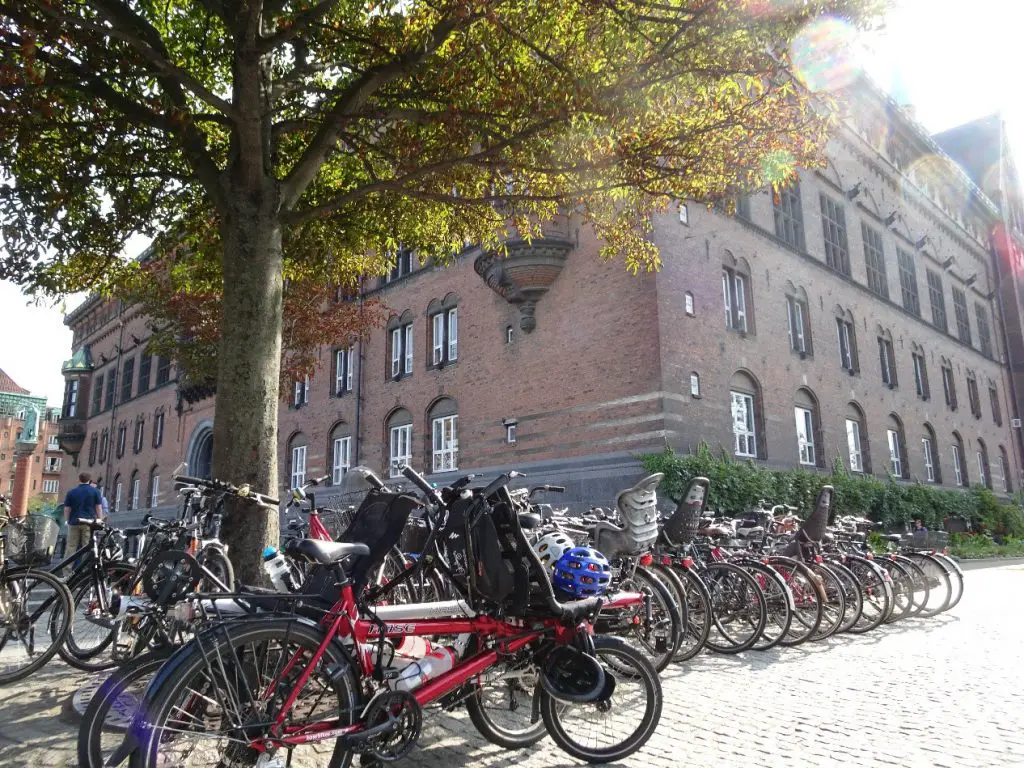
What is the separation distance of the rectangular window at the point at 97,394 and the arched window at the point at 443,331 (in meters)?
30.8

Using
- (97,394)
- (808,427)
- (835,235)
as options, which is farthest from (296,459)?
(97,394)

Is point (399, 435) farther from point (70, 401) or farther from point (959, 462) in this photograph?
point (70, 401)

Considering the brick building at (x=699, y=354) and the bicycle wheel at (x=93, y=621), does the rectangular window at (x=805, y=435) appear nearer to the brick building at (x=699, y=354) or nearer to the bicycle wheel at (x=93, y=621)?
the brick building at (x=699, y=354)

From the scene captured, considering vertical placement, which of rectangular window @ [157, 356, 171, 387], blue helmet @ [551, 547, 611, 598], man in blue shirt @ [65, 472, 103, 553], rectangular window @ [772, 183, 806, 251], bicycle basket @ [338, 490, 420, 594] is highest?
rectangular window @ [772, 183, 806, 251]

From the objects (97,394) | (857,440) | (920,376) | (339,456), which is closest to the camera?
(857,440)

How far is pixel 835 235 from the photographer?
25.0 meters

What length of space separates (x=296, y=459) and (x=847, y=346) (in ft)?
65.8

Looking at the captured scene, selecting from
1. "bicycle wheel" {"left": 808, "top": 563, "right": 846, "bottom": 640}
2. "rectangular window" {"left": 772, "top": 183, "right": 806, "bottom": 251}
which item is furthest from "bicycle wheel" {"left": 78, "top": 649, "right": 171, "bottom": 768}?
"rectangular window" {"left": 772, "top": 183, "right": 806, "bottom": 251}

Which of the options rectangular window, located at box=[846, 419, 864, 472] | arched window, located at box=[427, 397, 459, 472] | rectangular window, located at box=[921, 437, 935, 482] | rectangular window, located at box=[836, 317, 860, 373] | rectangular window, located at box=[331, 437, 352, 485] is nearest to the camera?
arched window, located at box=[427, 397, 459, 472]

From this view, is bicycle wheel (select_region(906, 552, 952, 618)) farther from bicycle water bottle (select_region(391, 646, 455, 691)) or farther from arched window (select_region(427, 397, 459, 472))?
arched window (select_region(427, 397, 459, 472))

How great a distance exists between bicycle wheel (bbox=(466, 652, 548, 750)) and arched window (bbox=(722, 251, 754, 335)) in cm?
1615

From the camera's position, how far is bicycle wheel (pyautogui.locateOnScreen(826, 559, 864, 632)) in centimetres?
694

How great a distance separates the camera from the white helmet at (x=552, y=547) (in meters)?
4.11

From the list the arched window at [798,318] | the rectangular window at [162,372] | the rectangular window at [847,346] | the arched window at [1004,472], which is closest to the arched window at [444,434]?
the arched window at [798,318]
